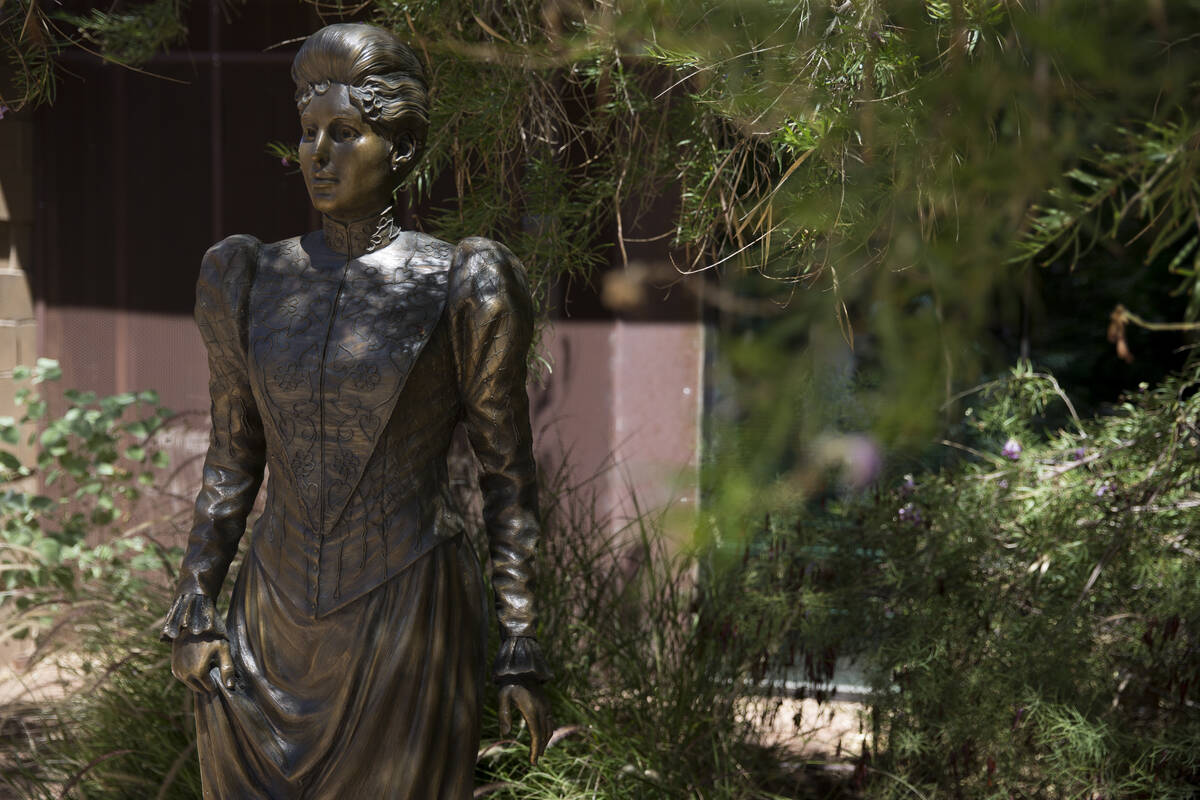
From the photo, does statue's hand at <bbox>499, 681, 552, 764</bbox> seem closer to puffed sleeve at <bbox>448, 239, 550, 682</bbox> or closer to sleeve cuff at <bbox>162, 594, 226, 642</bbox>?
puffed sleeve at <bbox>448, 239, 550, 682</bbox>

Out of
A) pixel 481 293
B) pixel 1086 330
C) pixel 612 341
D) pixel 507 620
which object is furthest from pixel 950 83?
pixel 1086 330

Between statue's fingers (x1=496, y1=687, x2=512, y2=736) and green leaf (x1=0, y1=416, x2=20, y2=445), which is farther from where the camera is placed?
green leaf (x1=0, y1=416, x2=20, y2=445)

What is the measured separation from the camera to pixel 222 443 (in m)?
2.02

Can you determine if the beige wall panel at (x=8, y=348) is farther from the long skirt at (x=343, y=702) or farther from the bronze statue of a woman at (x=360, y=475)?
the long skirt at (x=343, y=702)

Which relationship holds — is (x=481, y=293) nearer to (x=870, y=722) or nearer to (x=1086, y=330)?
(x=870, y=722)

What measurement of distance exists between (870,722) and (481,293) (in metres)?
2.11

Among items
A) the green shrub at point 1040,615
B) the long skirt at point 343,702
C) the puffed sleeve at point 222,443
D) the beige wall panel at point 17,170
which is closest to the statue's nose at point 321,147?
the puffed sleeve at point 222,443

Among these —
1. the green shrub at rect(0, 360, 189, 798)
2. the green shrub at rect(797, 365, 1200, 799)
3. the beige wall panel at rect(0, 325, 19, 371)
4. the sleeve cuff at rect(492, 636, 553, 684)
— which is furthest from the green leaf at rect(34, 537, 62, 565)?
the sleeve cuff at rect(492, 636, 553, 684)

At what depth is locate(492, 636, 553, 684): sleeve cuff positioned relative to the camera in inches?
75.4

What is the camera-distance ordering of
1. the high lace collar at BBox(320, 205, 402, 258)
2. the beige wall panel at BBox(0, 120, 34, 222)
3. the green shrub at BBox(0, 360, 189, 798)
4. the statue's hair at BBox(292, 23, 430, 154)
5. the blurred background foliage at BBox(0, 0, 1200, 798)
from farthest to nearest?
the beige wall panel at BBox(0, 120, 34, 222) < the green shrub at BBox(0, 360, 189, 798) < the blurred background foliage at BBox(0, 0, 1200, 798) < the high lace collar at BBox(320, 205, 402, 258) < the statue's hair at BBox(292, 23, 430, 154)

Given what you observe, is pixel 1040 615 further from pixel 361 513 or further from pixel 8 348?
pixel 8 348

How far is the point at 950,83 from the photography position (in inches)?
34.5

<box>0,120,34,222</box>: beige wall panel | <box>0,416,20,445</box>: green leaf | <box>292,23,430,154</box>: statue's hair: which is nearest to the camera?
<box>292,23,430,154</box>: statue's hair

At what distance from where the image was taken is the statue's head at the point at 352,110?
1.86 metres
